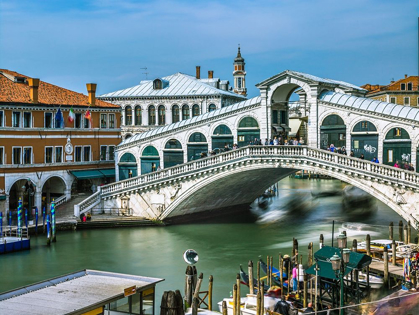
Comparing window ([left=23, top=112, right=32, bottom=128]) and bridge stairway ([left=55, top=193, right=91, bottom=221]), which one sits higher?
window ([left=23, top=112, right=32, bottom=128])

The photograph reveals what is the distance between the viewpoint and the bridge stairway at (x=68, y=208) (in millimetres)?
30062

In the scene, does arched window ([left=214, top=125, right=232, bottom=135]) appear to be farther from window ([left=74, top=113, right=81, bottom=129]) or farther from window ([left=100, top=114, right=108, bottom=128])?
window ([left=74, top=113, right=81, bottom=129])

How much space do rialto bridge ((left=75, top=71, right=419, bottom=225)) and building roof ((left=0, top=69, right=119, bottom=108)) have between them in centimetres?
384

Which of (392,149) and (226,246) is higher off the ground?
(392,149)

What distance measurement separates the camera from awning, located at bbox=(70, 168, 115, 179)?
33156 mm

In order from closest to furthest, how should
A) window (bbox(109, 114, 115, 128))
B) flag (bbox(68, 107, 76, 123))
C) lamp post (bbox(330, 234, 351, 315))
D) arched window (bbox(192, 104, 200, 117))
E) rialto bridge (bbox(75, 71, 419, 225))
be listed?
lamp post (bbox(330, 234, 351, 315)) < rialto bridge (bbox(75, 71, 419, 225)) < flag (bbox(68, 107, 76, 123)) < window (bbox(109, 114, 115, 128)) < arched window (bbox(192, 104, 200, 117))

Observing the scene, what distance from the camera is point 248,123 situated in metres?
30.7

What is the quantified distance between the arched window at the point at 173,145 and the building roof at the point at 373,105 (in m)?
8.13

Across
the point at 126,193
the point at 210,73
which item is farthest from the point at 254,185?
the point at 210,73

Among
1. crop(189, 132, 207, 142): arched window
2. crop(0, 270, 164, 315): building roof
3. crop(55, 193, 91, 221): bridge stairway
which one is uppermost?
crop(189, 132, 207, 142): arched window

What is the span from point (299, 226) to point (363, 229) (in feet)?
11.2

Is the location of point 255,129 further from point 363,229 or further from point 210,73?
point 210,73

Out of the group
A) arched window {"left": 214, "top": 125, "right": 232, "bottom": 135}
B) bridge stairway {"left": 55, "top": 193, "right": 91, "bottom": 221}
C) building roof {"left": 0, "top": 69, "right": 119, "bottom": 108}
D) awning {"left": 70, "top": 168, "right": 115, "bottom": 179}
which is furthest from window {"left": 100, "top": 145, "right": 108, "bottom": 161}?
arched window {"left": 214, "top": 125, "right": 232, "bottom": 135}

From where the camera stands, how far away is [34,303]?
11.2 m
